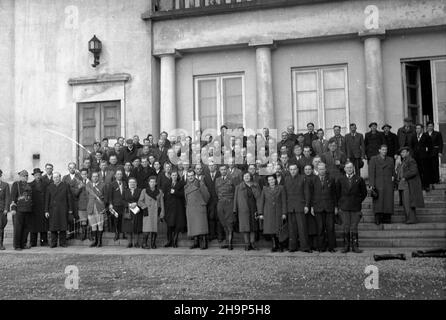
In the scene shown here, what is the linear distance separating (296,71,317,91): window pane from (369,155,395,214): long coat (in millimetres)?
4604

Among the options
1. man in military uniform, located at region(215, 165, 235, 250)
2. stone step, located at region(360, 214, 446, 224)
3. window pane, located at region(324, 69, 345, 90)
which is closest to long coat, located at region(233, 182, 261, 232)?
man in military uniform, located at region(215, 165, 235, 250)

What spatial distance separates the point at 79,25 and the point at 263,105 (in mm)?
6576

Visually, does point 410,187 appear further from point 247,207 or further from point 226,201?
point 226,201

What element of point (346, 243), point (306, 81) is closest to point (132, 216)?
point (346, 243)

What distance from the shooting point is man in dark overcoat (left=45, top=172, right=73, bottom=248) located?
551 inches

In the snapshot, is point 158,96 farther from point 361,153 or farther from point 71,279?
point 71,279

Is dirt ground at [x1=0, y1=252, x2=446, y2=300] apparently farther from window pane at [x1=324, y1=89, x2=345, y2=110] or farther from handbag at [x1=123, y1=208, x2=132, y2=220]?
window pane at [x1=324, y1=89, x2=345, y2=110]

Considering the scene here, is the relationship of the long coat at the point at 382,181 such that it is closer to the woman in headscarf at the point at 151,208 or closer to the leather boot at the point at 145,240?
the woman in headscarf at the point at 151,208

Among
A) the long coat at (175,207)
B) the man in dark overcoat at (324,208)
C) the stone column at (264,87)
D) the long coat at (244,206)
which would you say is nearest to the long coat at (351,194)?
the man in dark overcoat at (324,208)

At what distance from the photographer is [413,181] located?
13148mm

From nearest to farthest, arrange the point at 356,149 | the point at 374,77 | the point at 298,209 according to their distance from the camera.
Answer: the point at 298,209, the point at 356,149, the point at 374,77

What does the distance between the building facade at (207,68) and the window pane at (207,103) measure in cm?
3

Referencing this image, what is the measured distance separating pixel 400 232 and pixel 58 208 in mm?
8050

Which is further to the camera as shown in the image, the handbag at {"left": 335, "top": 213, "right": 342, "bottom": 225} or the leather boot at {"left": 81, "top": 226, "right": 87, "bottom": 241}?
the leather boot at {"left": 81, "top": 226, "right": 87, "bottom": 241}
